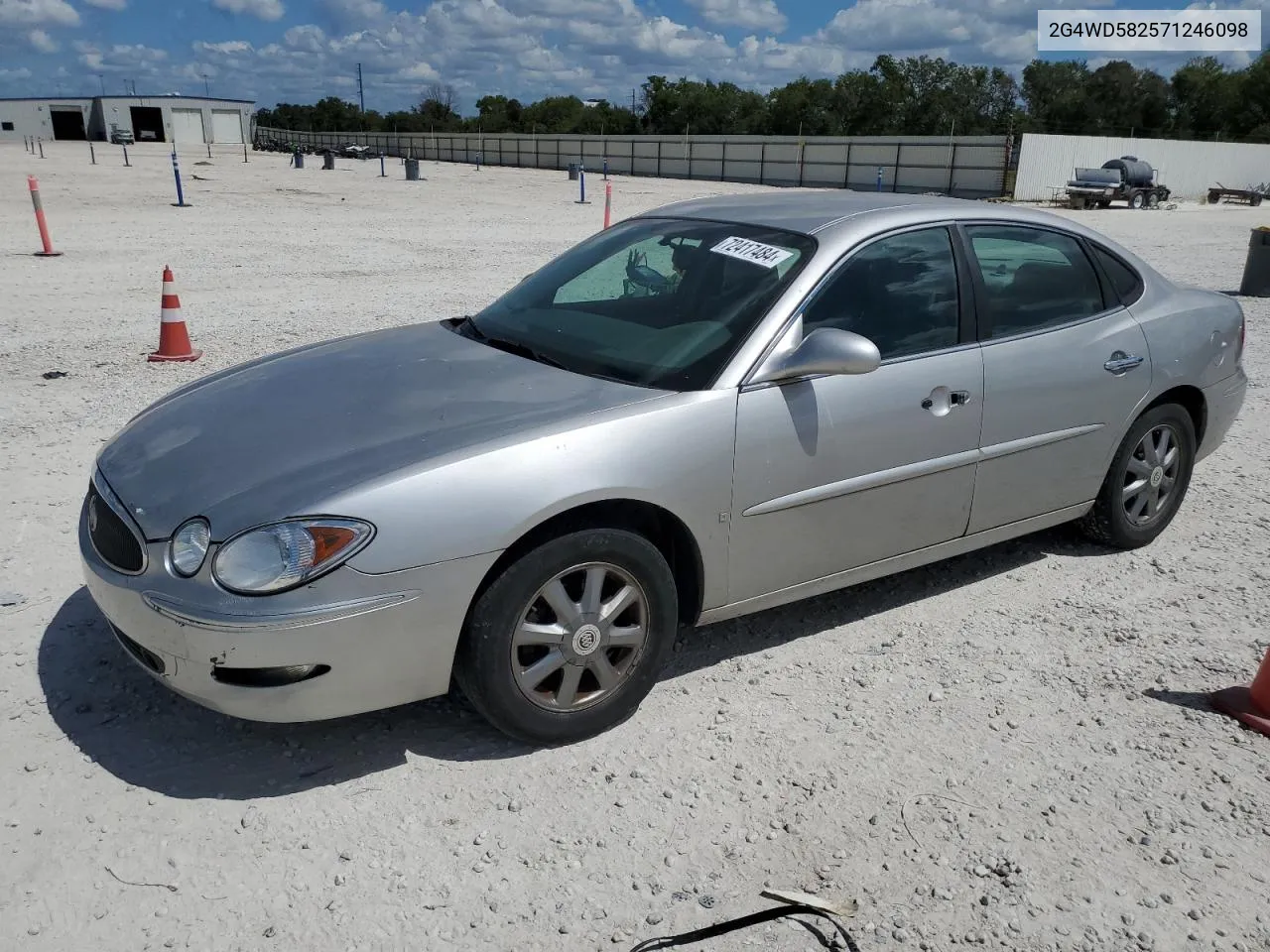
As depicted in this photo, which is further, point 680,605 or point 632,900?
point 680,605

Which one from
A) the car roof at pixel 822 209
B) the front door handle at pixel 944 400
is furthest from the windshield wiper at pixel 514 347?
the front door handle at pixel 944 400

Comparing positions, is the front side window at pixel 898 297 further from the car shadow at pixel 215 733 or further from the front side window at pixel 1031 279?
the car shadow at pixel 215 733

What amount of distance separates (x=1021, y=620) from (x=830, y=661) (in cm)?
93

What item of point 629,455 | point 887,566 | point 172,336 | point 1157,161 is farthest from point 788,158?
point 629,455

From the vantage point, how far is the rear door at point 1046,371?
4.03 meters

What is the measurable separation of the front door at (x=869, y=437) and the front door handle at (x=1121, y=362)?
33.0 inches

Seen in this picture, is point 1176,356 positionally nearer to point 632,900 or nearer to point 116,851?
point 632,900

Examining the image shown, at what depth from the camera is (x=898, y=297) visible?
3812 millimetres

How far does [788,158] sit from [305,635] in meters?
50.8

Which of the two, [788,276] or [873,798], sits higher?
[788,276]

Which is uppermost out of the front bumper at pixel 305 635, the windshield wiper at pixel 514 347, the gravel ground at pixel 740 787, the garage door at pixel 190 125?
the garage door at pixel 190 125

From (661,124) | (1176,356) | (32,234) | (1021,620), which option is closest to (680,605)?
(1021,620)

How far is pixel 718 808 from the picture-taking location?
9.75 ft

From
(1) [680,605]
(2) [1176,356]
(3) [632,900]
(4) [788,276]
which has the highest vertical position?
(4) [788,276]
